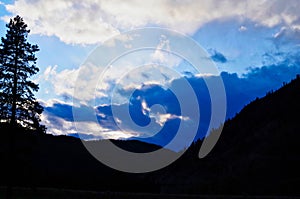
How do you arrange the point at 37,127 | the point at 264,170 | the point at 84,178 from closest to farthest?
the point at 37,127
the point at 84,178
the point at 264,170

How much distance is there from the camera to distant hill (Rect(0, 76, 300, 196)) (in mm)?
101375

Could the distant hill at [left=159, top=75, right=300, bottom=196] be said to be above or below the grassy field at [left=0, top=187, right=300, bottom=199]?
above

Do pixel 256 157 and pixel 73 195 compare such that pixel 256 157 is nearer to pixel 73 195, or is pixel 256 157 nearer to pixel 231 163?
pixel 231 163

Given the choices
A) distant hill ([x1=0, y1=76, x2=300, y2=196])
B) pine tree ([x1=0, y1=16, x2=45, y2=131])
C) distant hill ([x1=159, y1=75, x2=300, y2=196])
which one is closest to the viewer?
pine tree ([x1=0, y1=16, x2=45, y2=131])

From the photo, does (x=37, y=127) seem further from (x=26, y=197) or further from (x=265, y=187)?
(x=265, y=187)

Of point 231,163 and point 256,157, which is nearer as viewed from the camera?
point 256,157

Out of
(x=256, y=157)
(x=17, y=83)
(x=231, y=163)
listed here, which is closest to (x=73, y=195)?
(x=17, y=83)

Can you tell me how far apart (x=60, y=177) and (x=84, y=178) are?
36.1ft

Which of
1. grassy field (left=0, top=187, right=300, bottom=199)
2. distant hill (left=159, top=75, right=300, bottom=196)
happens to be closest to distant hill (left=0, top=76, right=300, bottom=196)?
distant hill (left=159, top=75, right=300, bottom=196)

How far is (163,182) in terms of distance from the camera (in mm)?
166125

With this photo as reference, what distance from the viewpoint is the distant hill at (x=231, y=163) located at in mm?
101375

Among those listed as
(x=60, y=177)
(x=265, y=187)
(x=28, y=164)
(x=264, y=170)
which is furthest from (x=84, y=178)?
(x=28, y=164)

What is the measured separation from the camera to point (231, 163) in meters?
148

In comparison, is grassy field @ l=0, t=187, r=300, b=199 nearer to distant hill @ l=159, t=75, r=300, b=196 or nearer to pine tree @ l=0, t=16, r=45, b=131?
pine tree @ l=0, t=16, r=45, b=131
